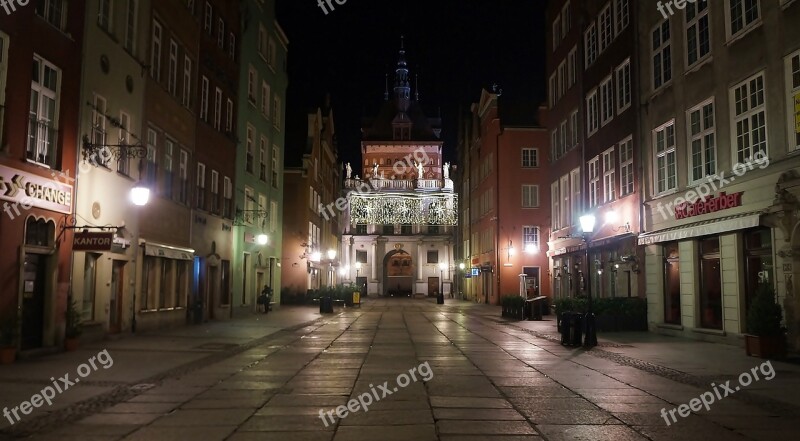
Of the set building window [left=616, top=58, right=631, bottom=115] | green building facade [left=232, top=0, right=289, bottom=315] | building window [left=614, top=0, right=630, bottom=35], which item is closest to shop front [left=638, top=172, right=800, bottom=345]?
building window [left=616, top=58, right=631, bottom=115]

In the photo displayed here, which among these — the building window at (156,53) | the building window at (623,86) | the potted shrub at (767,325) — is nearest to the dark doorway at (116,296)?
the building window at (156,53)

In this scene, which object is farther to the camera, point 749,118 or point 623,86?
point 623,86

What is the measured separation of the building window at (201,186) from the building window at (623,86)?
16.6 meters

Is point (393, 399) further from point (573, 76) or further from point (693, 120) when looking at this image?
point (573, 76)

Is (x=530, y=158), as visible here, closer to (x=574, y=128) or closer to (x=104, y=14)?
(x=574, y=128)

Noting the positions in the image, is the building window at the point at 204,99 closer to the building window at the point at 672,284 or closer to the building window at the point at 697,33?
the building window at the point at 697,33

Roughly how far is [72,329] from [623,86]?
2067 centimetres

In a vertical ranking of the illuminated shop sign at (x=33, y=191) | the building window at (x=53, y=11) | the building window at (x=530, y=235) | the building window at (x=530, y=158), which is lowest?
A: the illuminated shop sign at (x=33, y=191)

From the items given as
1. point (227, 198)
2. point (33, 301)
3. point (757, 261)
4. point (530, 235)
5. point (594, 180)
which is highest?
point (594, 180)

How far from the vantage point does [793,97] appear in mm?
16281

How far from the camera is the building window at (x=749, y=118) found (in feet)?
58.2

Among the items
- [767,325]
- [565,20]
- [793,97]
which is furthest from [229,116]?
[767,325]

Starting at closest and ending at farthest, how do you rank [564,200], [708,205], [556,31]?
[708,205] → [564,200] → [556,31]

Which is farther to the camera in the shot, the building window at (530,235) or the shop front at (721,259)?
the building window at (530,235)
